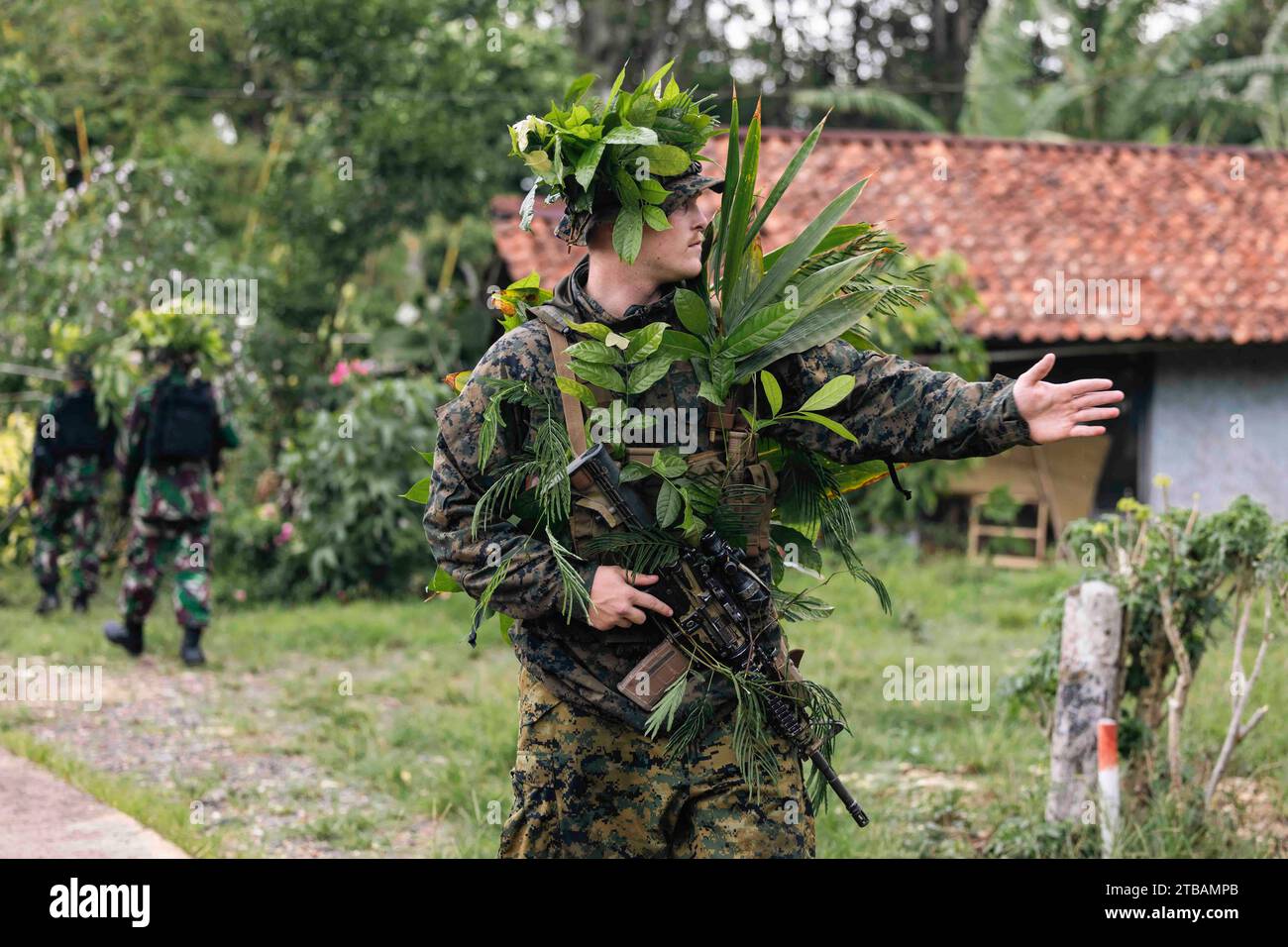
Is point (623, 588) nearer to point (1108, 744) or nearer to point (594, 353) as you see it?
point (594, 353)

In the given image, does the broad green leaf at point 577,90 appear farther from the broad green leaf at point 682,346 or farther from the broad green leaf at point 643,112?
the broad green leaf at point 682,346

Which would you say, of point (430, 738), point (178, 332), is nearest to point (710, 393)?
point (430, 738)

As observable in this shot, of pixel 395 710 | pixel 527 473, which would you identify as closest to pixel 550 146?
pixel 527 473

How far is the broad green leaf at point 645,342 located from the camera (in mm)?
3516

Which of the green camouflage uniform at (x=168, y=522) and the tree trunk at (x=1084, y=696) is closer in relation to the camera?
the tree trunk at (x=1084, y=696)

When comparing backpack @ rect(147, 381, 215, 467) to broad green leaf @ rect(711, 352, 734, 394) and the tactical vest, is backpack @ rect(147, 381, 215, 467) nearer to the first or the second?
the tactical vest

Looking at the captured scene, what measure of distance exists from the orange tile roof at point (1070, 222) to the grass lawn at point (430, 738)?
4195mm

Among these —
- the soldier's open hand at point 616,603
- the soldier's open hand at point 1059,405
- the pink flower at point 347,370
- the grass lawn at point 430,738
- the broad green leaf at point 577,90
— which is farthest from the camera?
the pink flower at point 347,370

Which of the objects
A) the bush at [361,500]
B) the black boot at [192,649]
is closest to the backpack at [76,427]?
the bush at [361,500]

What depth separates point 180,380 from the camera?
9.23 metres

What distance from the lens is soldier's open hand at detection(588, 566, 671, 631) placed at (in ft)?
11.3

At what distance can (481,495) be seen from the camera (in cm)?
361

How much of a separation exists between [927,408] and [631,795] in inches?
43.2
